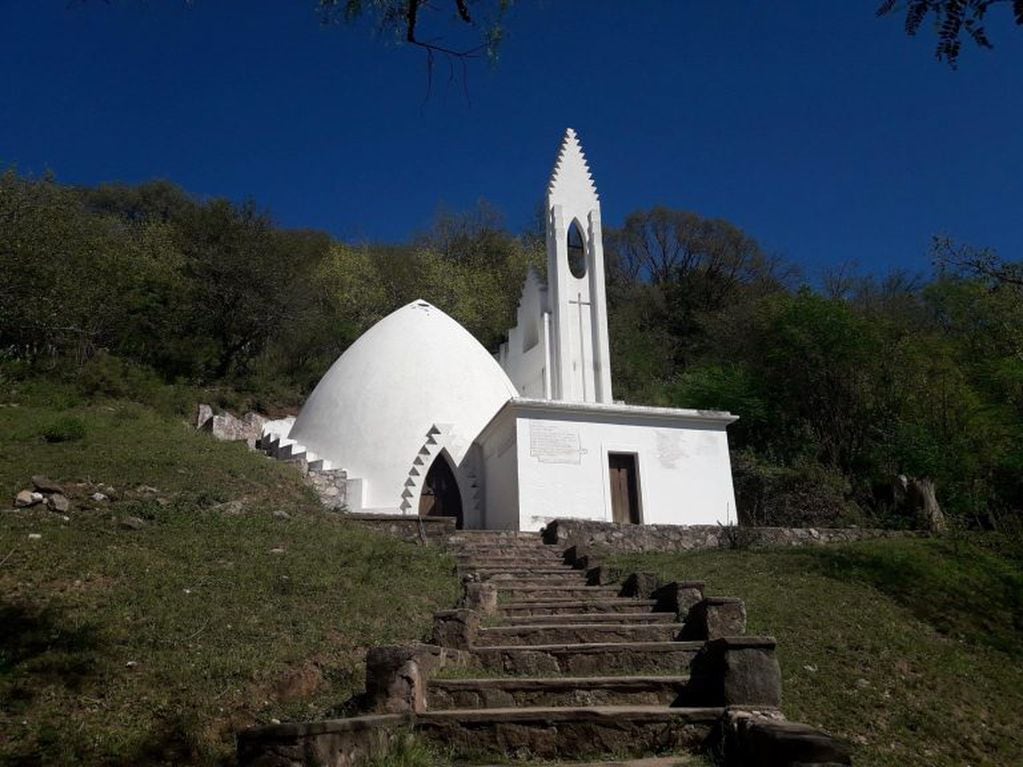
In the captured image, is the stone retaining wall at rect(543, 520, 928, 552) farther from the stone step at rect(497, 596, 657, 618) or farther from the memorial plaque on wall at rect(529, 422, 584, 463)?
the stone step at rect(497, 596, 657, 618)

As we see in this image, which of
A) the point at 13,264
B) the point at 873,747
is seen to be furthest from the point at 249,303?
the point at 873,747

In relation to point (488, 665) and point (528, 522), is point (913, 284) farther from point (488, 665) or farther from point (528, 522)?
point (488, 665)

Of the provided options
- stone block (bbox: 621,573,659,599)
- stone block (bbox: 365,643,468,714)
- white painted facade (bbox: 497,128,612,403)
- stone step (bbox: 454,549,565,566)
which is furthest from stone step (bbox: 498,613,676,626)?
white painted facade (bbox: 497,128,612,403)

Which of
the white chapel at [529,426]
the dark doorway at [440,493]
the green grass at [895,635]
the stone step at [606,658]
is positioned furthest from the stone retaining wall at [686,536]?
the stone step at [606,658]

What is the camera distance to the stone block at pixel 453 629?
6.25 meters

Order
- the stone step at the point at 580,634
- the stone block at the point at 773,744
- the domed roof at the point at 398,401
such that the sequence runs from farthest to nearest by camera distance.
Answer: the domed roof at the point at 398,401 → the stone step at the point at 580,634 → the stone block at the point at 773,744

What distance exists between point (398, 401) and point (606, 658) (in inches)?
473

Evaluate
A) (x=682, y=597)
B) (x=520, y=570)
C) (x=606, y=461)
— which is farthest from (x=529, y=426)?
(x=682, y=597)

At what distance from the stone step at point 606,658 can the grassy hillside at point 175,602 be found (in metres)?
1.34

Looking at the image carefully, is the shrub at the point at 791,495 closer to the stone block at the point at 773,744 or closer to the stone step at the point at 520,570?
the stone step at the point at 520,570

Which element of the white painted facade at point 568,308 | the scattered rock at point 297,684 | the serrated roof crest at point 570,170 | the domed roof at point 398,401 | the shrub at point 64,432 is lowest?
the scattered rock at point 297,684

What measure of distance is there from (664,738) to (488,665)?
188 cm

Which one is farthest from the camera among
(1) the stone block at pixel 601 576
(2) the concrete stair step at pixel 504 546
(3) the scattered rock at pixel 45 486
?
(2) the concrete stair step at pixel 504 546

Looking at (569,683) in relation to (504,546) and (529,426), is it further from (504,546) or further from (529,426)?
(529,426)
